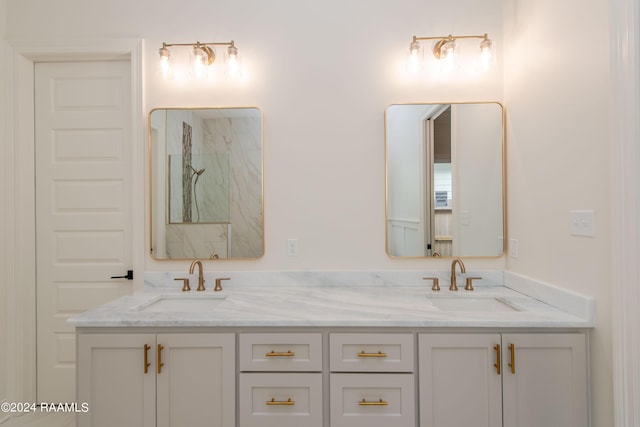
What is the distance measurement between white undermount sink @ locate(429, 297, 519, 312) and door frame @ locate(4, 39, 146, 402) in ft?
5.99

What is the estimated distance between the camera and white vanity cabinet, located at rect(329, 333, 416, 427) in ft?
5.15

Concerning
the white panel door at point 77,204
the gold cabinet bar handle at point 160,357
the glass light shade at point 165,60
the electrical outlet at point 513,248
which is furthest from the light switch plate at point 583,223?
the white panel door at point 77,204

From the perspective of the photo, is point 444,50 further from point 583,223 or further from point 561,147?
point 583,223

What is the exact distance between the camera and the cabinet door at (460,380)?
1546 mm

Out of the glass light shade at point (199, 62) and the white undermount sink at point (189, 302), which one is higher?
the glass light shade at point (199, 62)

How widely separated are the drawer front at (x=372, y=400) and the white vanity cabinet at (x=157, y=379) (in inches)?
18.9

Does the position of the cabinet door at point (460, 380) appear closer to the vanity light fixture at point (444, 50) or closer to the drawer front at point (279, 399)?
the drawer front at point (279, 399)

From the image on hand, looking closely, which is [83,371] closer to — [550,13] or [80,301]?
[80,301]

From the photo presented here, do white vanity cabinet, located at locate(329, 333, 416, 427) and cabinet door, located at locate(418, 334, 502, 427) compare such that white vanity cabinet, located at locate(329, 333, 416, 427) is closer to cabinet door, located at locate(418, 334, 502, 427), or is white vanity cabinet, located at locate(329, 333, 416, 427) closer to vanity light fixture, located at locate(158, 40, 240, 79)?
cabinet door, located at locate(418, 334, 502, 427)

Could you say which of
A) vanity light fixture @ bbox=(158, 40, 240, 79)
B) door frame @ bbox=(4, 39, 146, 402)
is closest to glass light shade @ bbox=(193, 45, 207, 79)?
vanity light fixture @ bbox=(158, 40, 240, 79)

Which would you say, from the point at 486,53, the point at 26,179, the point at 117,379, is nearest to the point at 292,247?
the point at 117,379

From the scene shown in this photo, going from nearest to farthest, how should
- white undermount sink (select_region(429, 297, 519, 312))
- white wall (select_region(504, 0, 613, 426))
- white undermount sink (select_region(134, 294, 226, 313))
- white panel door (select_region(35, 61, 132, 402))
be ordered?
white wall (select_region(504, 0, 613, 426))
white undermount sink (select_region(429, 297, 519, 312))
white undermount sink (select_region(134, 294, 226, 313))
white panel door (select_region(35, 61, 132, 402))

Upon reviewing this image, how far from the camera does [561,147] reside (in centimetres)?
165

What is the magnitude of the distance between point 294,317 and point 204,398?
0.54 m
